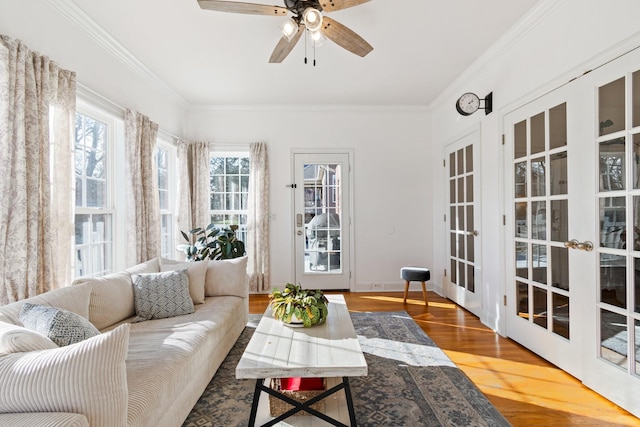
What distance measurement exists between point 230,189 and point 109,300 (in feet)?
9.94

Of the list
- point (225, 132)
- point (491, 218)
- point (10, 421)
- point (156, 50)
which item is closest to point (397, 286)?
point (491, 218)

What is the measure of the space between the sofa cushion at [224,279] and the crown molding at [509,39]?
324 centimetres

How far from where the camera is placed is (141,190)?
3.65m

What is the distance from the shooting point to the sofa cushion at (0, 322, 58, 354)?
4.21 ft

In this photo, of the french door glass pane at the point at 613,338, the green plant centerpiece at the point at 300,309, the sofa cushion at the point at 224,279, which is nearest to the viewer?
the french door glass pane at the point at 613,338

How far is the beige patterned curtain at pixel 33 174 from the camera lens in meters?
2.08

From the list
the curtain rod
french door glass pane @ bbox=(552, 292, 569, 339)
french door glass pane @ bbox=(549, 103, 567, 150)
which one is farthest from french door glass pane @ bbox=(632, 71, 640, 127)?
the curtain rod

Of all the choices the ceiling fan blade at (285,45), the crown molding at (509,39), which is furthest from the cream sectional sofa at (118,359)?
the crown molding at (509,39)

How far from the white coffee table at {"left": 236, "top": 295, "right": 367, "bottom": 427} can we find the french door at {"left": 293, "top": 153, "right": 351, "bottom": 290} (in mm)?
2994

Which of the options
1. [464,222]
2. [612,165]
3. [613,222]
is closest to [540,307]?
[613,222]

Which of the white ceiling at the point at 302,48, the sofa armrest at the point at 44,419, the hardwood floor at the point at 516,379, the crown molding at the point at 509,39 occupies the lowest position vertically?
the hardwood floor at the point at 516,379

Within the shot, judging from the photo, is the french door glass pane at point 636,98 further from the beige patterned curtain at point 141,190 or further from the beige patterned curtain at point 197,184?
the beige patterned curtain at point 197,184

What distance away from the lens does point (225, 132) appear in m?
5.21

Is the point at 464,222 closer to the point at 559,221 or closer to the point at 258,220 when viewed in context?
the point at 559,221
